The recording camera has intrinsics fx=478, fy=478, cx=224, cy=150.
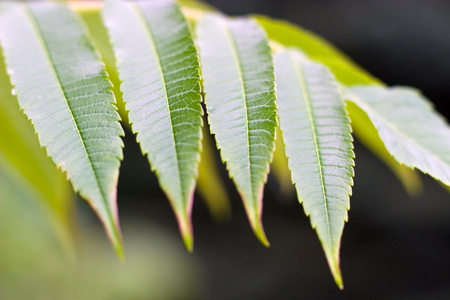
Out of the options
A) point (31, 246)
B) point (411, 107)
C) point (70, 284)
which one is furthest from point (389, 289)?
point (411, 107)

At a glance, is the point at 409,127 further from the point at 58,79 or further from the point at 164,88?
the point at 58,79

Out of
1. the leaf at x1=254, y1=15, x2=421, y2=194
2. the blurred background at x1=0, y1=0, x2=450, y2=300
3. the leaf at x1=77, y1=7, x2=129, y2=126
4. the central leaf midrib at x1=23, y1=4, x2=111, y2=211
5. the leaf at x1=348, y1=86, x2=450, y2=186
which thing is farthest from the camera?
the blurred background at x1=0, y1=0, x2=450, y2=300

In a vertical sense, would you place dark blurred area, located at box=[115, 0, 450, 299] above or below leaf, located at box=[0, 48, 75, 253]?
below

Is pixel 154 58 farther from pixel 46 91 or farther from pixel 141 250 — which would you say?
pixel 141 250

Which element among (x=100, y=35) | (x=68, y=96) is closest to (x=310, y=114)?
(x=68, y=96)

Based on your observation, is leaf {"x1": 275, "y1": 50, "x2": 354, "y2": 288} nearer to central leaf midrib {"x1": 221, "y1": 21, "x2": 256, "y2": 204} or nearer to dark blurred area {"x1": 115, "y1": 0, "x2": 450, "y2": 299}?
central leaf midrib {"x1": 221, "y1": 21, "x2": 256, "y2": 204}

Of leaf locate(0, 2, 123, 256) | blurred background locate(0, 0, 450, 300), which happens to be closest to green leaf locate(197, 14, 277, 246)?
leaf locate(0, 2, 123, 256)

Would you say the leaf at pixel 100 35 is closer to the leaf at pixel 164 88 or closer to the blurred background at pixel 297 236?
the leaf at pixel 164 88
